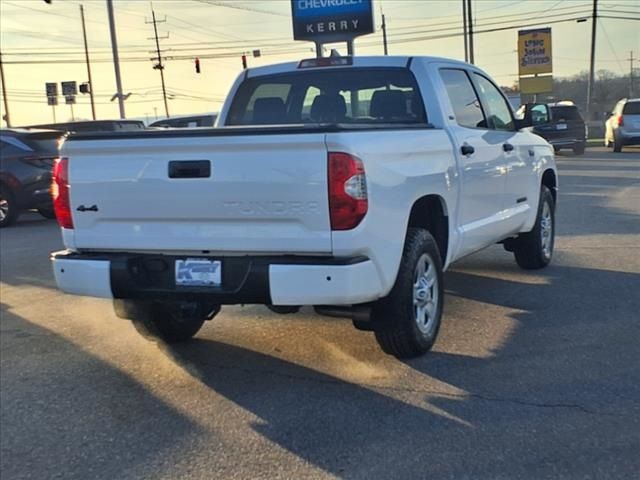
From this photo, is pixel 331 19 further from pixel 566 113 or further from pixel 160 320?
pixel 160 320

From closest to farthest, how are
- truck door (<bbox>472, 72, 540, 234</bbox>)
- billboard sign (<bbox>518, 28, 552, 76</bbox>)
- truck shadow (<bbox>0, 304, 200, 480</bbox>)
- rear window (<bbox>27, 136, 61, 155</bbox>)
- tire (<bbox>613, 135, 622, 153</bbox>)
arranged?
truck shadow (<bbox>0, 304, 200, 480</bbox>) < truck door (<bbox>472, 72, 540, 234</bbox>) < rear window (<bbox>27, 136, 61, 155</bbox>) < tire (<bbox>613, 135, 622, 153</bbox>) < billboard sign (<bbox>518, 28, 552, 76</bbox>)

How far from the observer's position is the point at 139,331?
5.62m

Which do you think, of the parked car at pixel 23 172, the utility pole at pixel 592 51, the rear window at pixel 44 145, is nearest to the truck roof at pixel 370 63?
the parked car at pixel 23 172

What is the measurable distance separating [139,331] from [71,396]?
923 millimetres

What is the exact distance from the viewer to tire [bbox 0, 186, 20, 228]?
13.8 meters

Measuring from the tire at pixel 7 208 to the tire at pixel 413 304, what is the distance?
34.7ft

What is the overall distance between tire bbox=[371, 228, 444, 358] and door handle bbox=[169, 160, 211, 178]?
50.0 inches

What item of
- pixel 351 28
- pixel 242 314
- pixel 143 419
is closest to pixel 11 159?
pixel 242 314

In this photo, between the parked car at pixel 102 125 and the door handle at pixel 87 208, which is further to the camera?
A: the parked car at pixel 102 125

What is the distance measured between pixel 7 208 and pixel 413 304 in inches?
430

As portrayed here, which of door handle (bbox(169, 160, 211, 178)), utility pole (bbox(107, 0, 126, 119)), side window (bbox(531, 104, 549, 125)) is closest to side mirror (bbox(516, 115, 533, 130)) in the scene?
side window (bbox(531, 104, 549, 125))

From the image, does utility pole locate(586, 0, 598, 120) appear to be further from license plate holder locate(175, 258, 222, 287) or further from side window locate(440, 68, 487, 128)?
license plate holder locate(175, 258, 222, 287)

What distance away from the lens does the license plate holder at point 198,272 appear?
4418 mm

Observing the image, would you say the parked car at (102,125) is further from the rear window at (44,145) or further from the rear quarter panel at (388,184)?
the rear quarter panel at (388,184)
